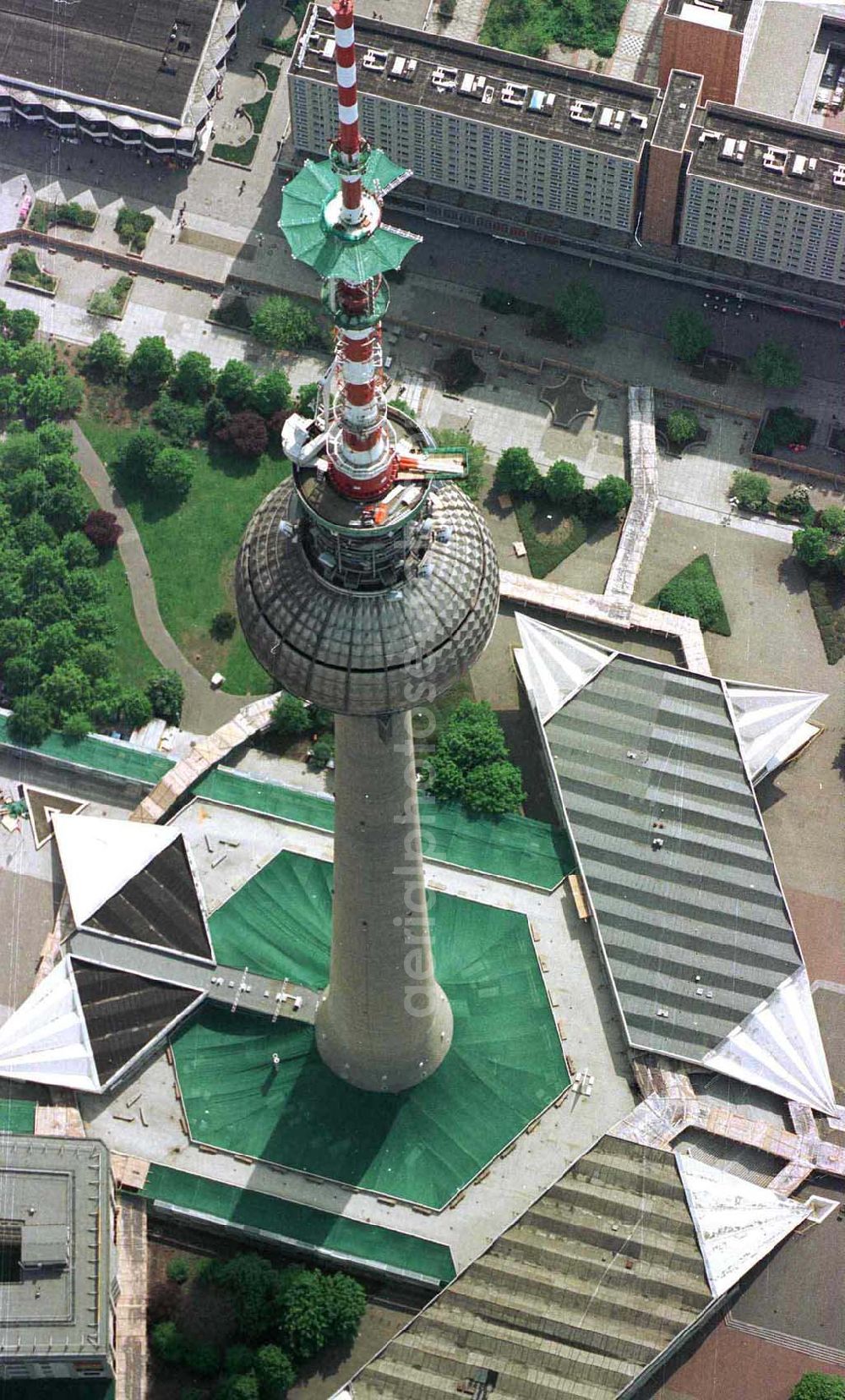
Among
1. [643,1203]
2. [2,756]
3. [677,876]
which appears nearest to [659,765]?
[677,876]

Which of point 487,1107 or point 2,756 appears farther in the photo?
point 2,756

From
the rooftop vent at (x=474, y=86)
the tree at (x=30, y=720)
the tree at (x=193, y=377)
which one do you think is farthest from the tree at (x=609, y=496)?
the tree at (x=30, y=720)

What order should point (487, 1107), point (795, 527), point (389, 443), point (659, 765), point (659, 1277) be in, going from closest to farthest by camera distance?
1. point (389, 443)
2. point (659, 1277)
3. point (487, 1107)
4. point (659, 765)
5. point (795, 527)

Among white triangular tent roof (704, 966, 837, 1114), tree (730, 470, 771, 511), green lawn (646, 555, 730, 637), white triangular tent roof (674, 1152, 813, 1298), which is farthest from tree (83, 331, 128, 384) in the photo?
white triangular tent roof (674, 1152, 813, 1298)

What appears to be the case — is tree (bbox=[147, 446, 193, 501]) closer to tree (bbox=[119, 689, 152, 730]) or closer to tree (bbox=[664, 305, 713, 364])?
tree (bbox=[119, 689, 152, 730])

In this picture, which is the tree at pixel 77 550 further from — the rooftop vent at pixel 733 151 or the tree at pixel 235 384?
the rooftop vent at pixel 733 151

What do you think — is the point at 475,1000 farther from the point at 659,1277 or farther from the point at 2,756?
the point at 2,756

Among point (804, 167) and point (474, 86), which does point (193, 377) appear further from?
point (804, 167)
